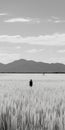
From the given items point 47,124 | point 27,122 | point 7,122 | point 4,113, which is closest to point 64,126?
point 47,124

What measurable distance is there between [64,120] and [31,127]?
0.65m

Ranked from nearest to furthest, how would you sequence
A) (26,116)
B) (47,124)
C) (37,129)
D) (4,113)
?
(37,129) → (47,124) → (26,116) → (4,113)

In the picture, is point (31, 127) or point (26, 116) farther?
point (26, 116)

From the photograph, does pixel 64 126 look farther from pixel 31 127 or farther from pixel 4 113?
pixel 4 113

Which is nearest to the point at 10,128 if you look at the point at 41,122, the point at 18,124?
the point at 18,124

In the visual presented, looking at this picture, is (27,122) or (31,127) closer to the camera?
(31,127)

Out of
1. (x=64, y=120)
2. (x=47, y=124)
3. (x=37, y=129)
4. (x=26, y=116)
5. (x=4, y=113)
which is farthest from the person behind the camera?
(x=4, y=113)

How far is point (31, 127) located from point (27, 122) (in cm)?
32

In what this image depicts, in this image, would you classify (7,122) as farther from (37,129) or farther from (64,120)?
(64,120)

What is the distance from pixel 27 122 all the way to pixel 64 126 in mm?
538

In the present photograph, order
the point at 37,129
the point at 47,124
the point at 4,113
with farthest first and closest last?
the point at 4,113 → the point at 47,124 → the point at 37,129

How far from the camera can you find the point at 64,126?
3.44m

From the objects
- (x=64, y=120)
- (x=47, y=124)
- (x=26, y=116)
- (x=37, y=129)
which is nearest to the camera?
(x=37, y=129)

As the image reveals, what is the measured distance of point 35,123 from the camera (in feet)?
11.8
